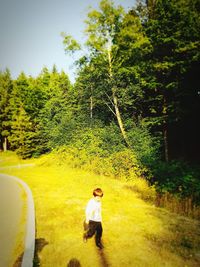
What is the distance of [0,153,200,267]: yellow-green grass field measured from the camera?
5.64 meters

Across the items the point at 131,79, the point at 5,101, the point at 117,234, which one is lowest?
the point at 117,234

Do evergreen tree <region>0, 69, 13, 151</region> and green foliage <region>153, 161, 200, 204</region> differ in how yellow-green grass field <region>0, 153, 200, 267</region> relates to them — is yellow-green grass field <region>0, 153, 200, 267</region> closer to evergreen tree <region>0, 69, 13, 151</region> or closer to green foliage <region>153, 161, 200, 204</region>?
green foliage <region>153, 161, 200, 204</region>

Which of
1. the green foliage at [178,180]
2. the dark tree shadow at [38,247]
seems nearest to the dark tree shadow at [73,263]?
the dark tree shadow at [38,247]

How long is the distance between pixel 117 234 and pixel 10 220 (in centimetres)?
400

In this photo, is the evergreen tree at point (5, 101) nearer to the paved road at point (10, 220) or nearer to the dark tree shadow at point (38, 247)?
the paved road at point (10, 220)

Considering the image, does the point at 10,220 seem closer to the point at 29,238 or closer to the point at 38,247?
the point at 29,238

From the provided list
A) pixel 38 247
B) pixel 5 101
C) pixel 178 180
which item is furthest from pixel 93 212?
pixel 5 101

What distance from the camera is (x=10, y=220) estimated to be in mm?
8109

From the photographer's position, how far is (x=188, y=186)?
36.6 feet

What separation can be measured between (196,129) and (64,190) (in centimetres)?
1650

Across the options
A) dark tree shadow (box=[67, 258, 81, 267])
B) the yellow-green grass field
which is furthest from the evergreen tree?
dark tree shadow (box=[67, 258, 81, 267])

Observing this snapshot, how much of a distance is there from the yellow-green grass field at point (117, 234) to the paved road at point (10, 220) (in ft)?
2.16

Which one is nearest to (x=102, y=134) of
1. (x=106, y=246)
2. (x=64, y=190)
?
(x=64, y=190)

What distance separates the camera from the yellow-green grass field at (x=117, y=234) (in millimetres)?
5645
